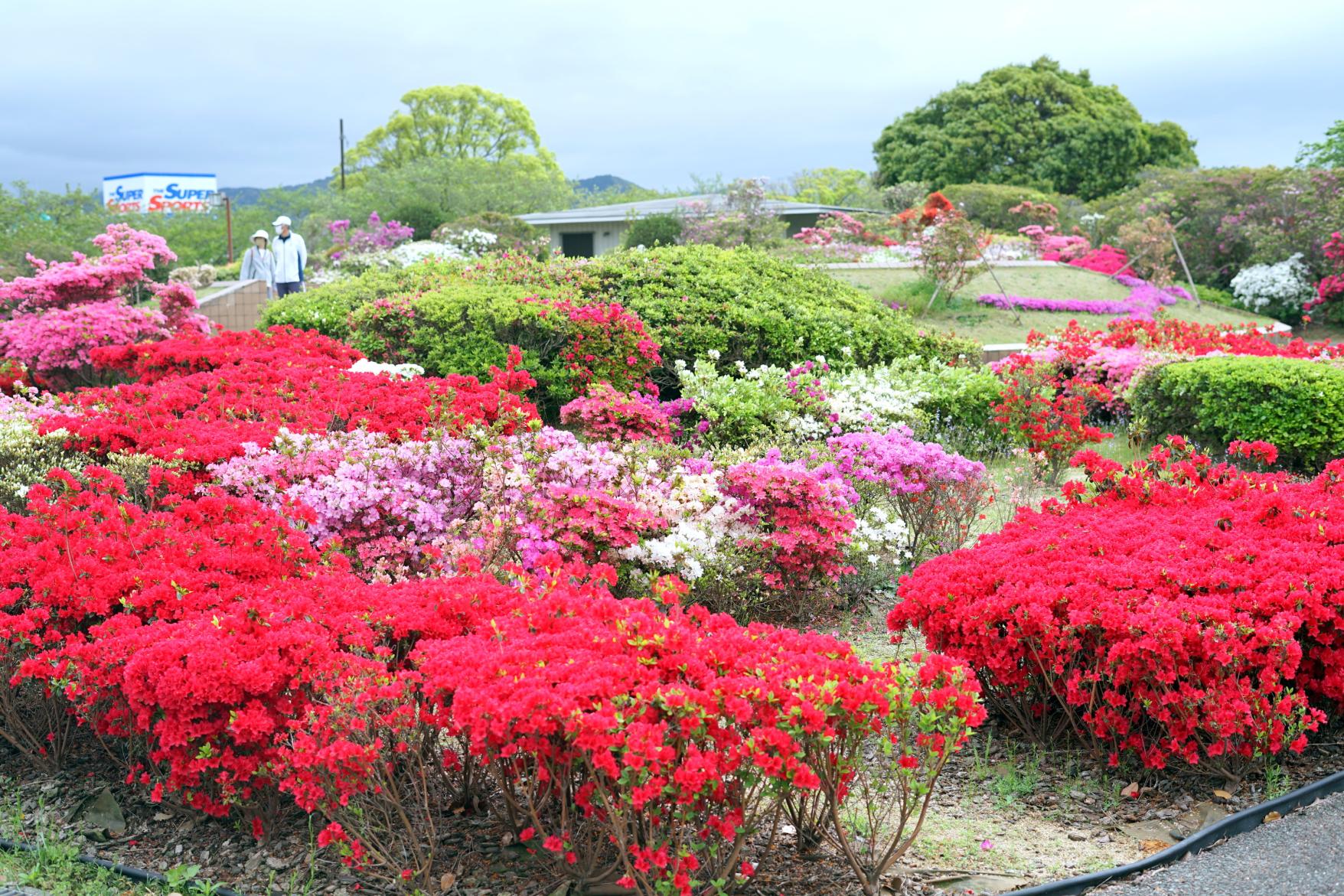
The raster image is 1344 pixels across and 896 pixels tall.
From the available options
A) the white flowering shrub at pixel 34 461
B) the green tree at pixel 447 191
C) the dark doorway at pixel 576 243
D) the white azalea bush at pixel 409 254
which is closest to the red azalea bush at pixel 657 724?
the white flowering shrub at pixel 34 461

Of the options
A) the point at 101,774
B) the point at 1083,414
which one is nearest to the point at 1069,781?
the point at 101,774

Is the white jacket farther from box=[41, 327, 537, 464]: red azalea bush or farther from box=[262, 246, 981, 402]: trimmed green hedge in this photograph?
box=[41, 327, 537, 464]: red azalea bush

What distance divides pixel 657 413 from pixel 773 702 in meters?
4.62

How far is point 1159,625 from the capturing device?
142 inches

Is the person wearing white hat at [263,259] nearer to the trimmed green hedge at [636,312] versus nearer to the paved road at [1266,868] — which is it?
the trimmed green hedge at [636,312]

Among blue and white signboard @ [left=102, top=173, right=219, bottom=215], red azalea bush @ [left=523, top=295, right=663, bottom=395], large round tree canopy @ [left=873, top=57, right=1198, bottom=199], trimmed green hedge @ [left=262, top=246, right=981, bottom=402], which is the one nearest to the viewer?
red azalea bush @ [left=523, top=295, right=663, bottom=395]

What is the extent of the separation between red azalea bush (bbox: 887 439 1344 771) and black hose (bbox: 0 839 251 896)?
2.58 m

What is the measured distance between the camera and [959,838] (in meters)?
3.50

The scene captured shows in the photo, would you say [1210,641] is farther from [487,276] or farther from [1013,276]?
[1013,276]

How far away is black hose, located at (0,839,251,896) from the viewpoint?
313cm

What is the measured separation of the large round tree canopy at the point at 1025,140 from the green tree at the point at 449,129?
21.4 m

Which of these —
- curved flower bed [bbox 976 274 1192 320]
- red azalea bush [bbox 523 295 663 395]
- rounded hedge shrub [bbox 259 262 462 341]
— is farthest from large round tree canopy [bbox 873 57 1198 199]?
red azalea bush [bbox 523 295 663 395]

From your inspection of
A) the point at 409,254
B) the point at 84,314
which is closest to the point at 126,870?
the point at 84,314

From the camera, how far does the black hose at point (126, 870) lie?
313 centimetres
